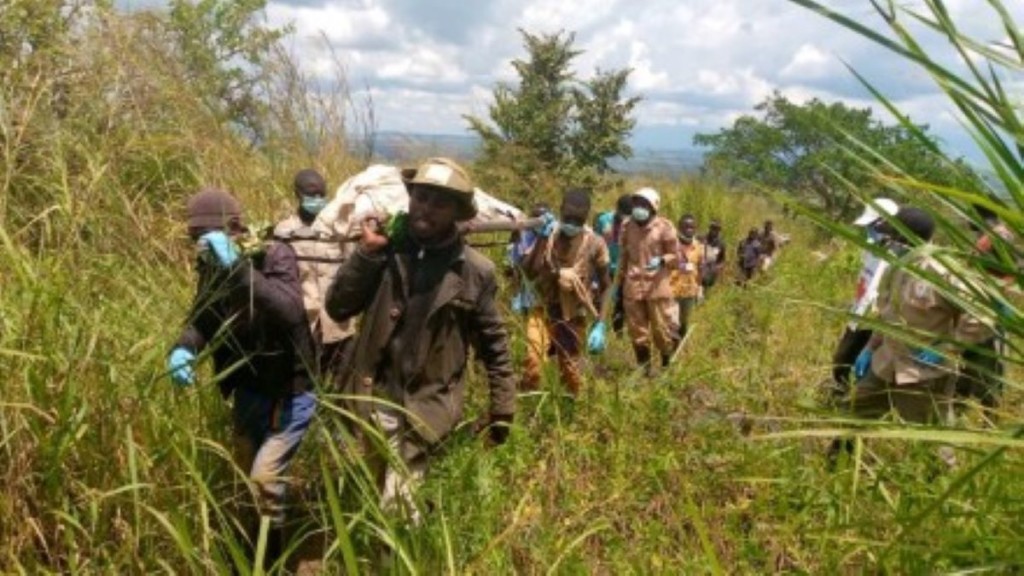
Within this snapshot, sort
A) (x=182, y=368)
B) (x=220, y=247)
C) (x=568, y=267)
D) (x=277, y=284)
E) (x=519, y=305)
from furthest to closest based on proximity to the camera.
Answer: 1. (x=568, y=267)
2. (x=519, y=305)
3. (x=277, y=284)
4. (x=220, y=247)
5. (x=182, y=368)

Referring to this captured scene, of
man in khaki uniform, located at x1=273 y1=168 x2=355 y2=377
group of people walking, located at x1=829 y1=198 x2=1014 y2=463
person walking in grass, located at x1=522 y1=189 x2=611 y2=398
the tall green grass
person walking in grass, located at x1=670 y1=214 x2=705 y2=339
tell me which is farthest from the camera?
person walking in grass, located at x1=670 y1=214 x2=705 y2=339

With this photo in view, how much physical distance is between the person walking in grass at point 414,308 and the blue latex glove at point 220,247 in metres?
0.46

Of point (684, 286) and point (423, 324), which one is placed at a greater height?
point (423, 324)

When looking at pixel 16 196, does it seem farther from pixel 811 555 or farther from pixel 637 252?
pixel 637 252

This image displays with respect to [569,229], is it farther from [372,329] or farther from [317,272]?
[372,329]

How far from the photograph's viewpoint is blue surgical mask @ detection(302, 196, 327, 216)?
4328 millimetres

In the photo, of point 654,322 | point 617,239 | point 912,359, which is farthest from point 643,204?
point 912,359

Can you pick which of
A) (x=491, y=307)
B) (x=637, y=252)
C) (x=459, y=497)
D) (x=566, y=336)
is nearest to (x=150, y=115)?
(x=491, y=307)

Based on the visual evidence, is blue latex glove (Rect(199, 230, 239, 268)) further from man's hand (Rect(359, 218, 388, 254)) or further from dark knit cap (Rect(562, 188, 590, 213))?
dark knit cap (Rect(562, 188, 590, 213))

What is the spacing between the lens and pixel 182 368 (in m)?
2.48

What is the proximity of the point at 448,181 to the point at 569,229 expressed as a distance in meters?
2.60

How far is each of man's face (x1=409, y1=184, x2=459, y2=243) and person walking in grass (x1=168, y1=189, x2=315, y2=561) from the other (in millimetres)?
489

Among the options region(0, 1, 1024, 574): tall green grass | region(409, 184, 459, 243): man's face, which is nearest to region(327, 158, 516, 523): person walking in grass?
region(409, 184, 459, 243): man's face

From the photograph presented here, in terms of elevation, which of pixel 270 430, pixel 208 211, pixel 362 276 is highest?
pixel 208 211
